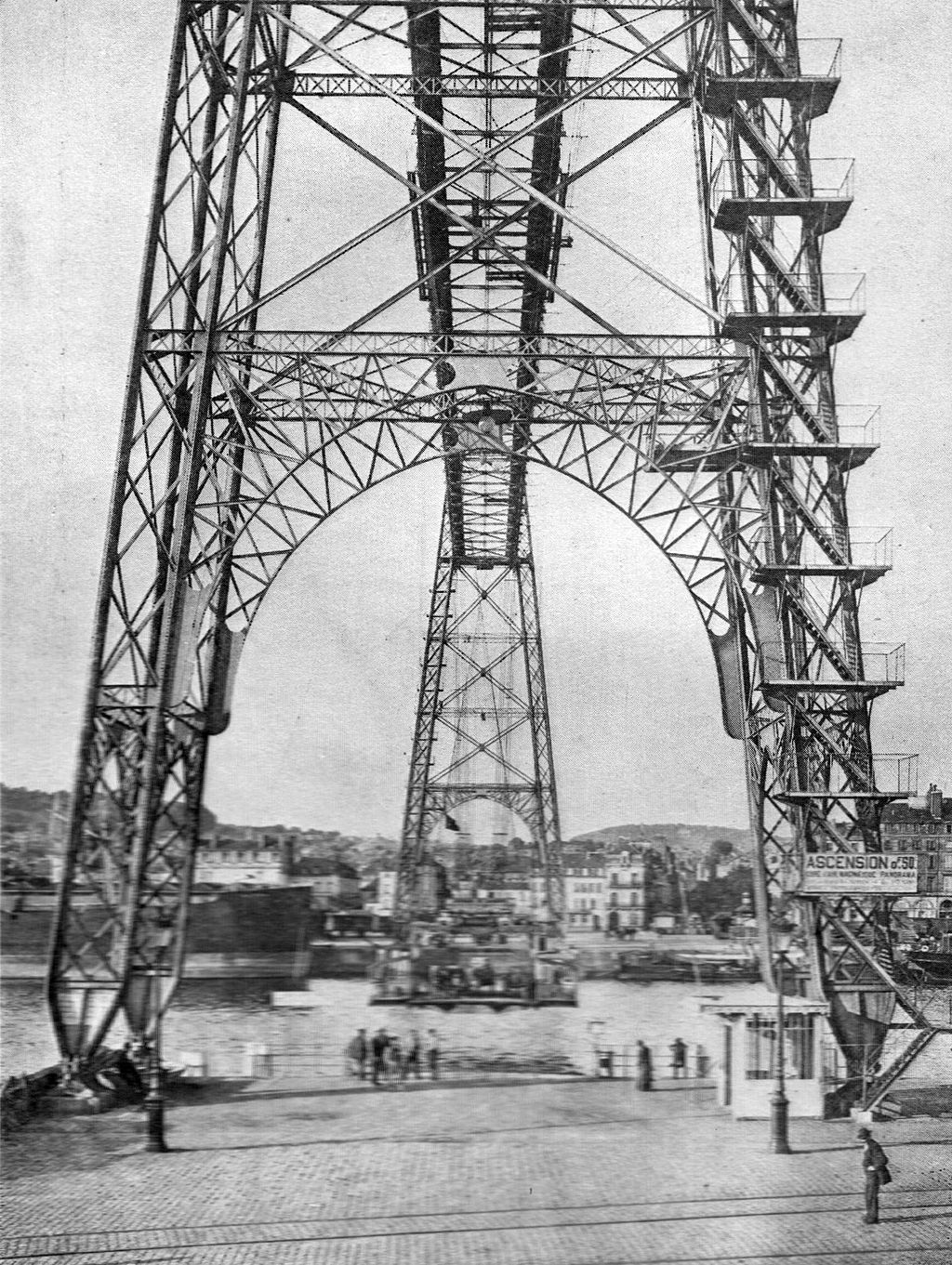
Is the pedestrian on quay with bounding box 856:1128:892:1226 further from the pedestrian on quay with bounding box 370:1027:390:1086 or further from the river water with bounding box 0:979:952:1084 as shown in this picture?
the pedestrian on quay with bounding box 370:1027:390:1086

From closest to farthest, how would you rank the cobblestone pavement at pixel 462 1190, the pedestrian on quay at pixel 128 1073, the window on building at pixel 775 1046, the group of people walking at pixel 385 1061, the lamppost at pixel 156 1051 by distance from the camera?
the cobblestone pavement at pixel 462 1190, the lamppost at pixel 156 1051, the pedestrian on quay at pixel 128 1073, the window on building at pixel 775 1046, the group of people walking at pixel 385 1061

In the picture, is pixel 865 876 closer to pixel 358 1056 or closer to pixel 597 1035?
pixel 358 1056

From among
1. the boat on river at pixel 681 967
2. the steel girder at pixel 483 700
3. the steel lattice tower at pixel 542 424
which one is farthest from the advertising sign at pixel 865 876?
the boat on river at pixel 681 967

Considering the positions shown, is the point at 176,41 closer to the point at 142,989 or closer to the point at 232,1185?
the point at 142,989

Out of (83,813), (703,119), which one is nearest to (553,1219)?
(83,813)

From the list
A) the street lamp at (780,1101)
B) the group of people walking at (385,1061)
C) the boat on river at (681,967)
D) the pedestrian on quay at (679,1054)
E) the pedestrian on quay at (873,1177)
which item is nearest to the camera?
the pedestrian on quay at (873,1177)

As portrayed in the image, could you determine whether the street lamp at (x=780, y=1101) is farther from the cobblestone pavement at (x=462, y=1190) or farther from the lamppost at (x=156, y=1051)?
the lamppost at (x=156, y=1051)

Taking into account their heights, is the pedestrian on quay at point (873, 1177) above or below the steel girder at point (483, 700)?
below

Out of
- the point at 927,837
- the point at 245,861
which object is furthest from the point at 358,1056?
the point at 927,837
